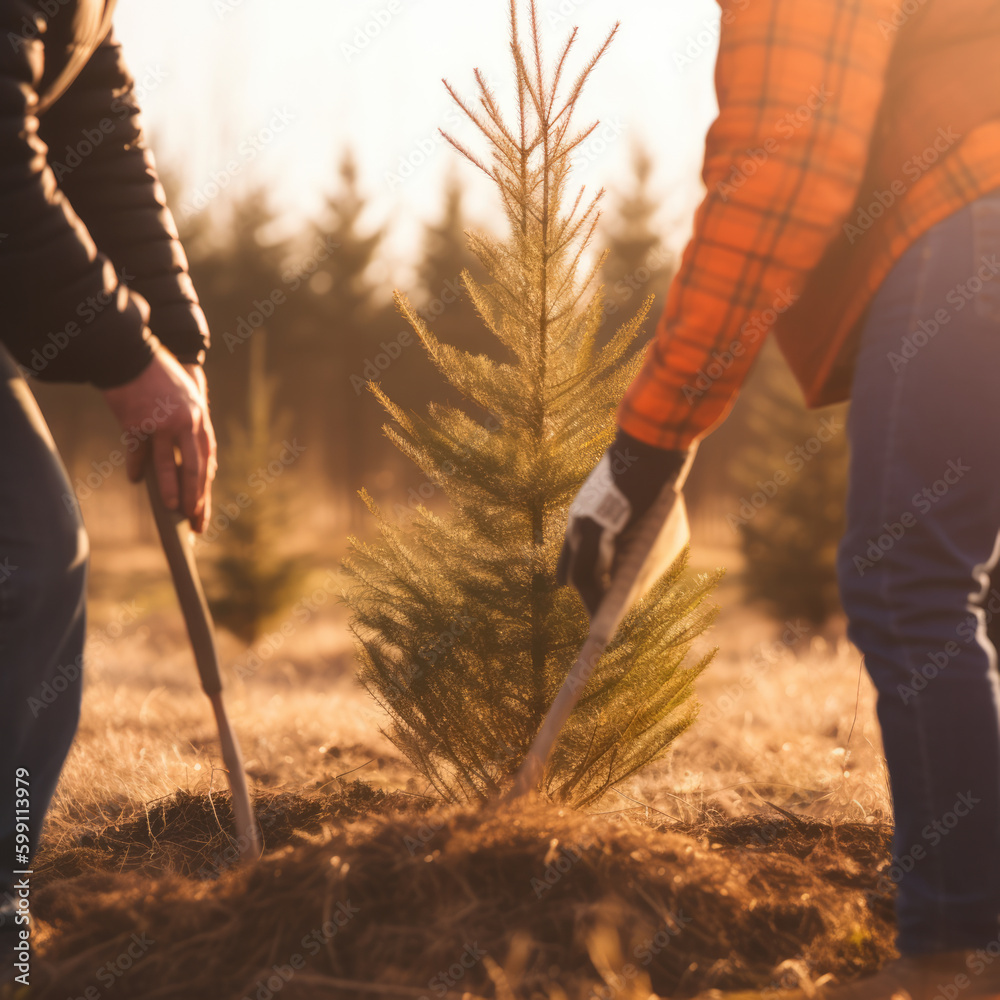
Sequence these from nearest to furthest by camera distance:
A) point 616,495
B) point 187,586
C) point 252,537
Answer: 1. point 616,495
2. point 187,586
3. point 252,537

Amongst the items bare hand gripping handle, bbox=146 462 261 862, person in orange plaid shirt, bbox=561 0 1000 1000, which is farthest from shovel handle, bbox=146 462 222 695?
person in orange plaid shirt, bbox=561 0 1000 1000

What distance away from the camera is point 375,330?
27125 mm

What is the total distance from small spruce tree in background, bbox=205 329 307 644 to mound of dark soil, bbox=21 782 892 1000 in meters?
8.83

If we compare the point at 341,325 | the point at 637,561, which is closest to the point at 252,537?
the point at 637,561

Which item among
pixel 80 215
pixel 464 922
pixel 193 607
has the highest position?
pixel 80 215

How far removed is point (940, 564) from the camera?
1334 mm

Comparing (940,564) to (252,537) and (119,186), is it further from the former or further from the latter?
(252,537)

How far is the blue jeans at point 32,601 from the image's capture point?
1.51 metres

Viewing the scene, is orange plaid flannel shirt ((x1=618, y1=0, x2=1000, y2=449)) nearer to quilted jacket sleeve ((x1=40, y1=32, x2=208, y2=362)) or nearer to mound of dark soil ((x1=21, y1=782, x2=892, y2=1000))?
mound of dark soil ((x1=21, y1=782, x2=892, y2=1000))

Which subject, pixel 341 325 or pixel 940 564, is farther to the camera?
pixel 341 325

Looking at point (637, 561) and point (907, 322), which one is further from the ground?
point (907, 322)

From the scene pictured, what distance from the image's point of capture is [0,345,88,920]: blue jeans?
1513 millimetres

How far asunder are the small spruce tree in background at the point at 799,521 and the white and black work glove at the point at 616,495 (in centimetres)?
979

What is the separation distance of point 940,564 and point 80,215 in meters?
2.07
